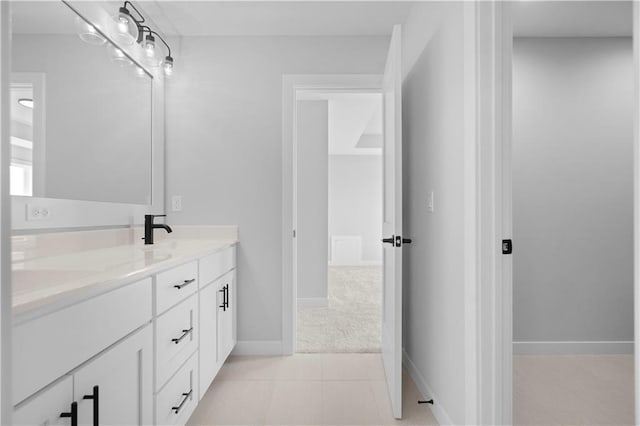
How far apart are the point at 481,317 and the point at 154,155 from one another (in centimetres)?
225

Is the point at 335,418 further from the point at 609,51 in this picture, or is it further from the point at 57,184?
the point at 609,51

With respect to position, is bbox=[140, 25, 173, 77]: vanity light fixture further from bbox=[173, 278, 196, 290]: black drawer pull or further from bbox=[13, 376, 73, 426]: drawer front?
bbox=[13, 376, 73, 426]: drawer front

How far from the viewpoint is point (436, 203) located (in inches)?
67.2

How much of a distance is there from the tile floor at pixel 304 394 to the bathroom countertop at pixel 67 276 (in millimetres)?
876

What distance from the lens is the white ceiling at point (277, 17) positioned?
2.12 meters

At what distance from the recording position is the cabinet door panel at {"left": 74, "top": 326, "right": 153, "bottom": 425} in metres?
0.88

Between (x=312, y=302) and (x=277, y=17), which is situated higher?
(x=277, y=17)

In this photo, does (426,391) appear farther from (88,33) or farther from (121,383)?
(88,33)

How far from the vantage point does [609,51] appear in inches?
96.3

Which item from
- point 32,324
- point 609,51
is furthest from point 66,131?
point 609,51

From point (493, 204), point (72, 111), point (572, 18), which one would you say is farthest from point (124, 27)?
point (572, 18)

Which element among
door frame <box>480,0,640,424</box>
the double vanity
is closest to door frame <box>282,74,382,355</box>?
the double vanity

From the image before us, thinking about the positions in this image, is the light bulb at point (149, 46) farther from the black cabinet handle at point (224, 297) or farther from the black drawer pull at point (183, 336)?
the black drawer pull at point (183, 336)

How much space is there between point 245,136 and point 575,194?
8.14 ft
